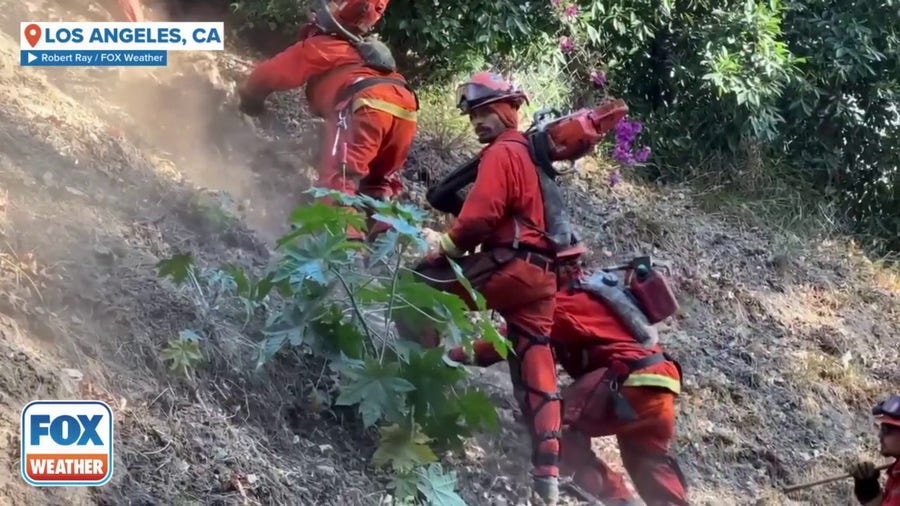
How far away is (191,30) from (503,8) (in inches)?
118

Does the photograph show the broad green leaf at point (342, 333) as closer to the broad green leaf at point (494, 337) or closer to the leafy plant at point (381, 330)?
the leafy plant at point (381, 330)

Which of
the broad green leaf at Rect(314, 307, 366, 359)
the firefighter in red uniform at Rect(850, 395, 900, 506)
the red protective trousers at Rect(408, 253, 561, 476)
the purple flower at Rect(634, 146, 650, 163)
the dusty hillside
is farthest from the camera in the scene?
the purple flower at Rect(634, 146, 650, 163)

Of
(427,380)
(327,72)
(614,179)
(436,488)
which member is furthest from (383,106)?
(614,179)

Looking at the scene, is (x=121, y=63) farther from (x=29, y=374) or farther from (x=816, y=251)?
(x=816, y=251)

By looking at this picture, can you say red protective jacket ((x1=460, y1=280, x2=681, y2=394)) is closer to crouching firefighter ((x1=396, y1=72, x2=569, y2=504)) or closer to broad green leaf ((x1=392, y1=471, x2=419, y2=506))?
crouching firefighter ((x1=396, y1=72, x2=569, y2=504))

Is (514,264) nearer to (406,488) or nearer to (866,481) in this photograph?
(406,488)

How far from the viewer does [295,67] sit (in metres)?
6.44

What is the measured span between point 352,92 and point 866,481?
3.04 metres

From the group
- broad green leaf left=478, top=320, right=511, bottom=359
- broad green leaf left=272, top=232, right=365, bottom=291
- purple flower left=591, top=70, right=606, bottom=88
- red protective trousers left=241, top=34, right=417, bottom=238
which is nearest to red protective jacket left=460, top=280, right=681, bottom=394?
broad green leaf left=478, top=320, right=511, bottom=359

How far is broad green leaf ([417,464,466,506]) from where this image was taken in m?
4.70

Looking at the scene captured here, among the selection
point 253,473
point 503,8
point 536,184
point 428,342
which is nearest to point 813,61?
point 503,8

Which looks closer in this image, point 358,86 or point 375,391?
point 375,391

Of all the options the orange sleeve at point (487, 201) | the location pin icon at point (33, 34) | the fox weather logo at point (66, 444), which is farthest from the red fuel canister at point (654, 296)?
the location pin icon at point (33, 34)

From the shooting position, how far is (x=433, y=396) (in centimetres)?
472
